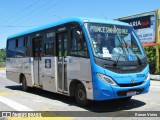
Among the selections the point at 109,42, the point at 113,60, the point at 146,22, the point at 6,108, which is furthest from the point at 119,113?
the point at 146,22

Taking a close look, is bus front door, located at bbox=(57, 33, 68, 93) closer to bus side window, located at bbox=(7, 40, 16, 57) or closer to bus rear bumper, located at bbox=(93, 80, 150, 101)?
bus rear bumper, located at bbox=(93, 80, 150, 101)

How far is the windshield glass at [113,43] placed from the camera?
31.4ft

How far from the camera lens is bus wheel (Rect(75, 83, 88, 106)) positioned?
32.8ft

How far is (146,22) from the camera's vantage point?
2977cm

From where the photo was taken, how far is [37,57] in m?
13.7

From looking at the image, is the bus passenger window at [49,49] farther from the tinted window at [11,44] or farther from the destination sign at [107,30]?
the tinted window at [11,44]

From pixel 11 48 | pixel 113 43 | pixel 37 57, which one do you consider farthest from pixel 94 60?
pixel 11 48

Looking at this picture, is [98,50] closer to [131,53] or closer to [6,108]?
[131,53]

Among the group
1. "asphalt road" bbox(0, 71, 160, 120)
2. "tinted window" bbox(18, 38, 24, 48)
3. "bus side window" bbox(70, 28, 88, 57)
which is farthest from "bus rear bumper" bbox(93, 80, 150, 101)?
"tinted window" bbox(18, 38, 24, 48)

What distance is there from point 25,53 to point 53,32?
3597mm

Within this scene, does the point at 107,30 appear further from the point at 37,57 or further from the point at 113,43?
the point at 37,57

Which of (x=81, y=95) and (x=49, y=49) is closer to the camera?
(x=81, y=95)

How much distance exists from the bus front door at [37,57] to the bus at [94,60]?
0.67 metres

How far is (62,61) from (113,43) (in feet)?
7.30
